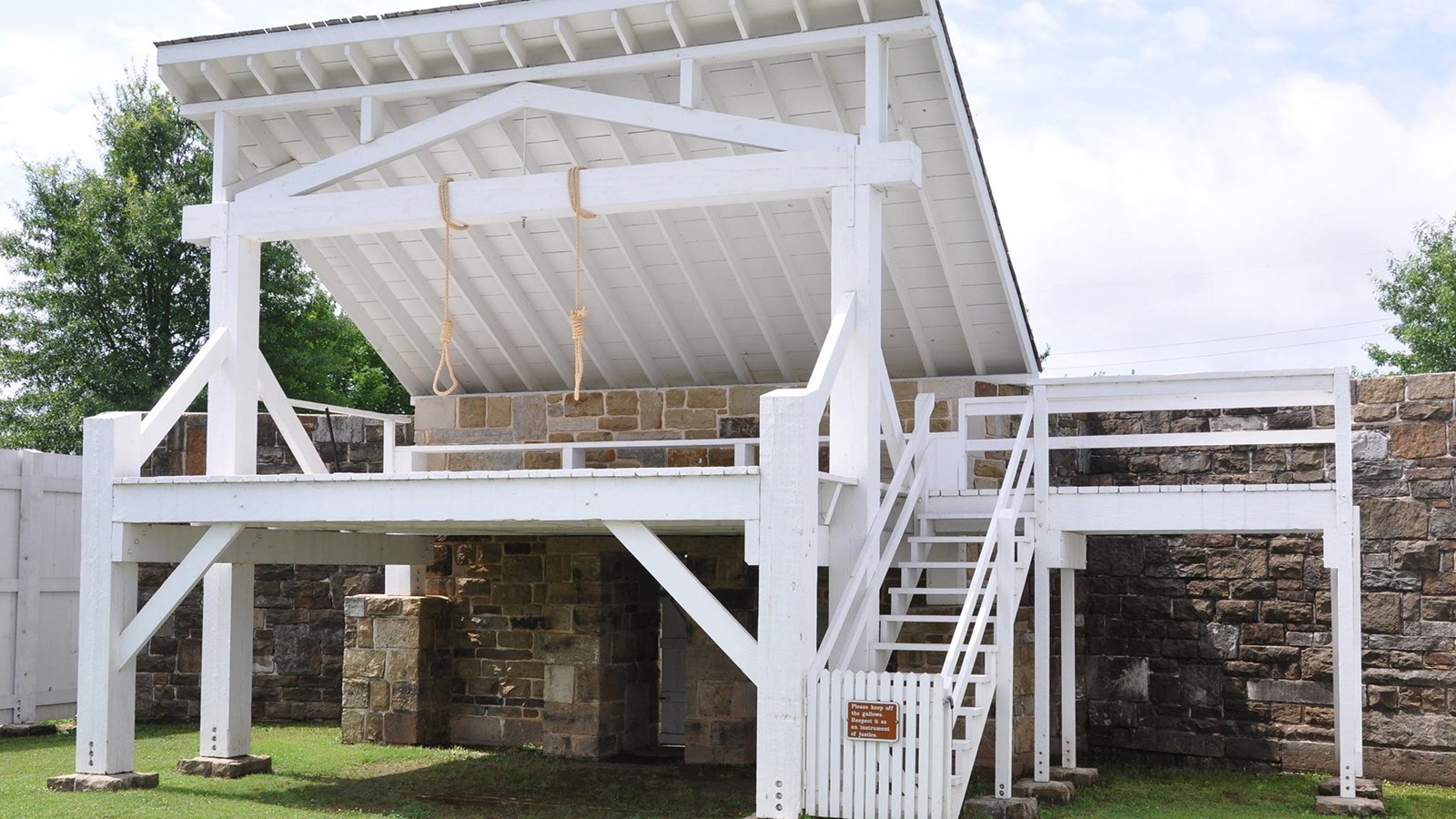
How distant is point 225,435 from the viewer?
10.5m

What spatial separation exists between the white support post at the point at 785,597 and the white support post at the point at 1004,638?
166 centimetres

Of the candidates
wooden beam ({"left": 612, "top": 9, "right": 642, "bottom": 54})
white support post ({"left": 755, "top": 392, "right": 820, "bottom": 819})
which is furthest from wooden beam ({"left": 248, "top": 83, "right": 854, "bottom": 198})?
white support post ({"left": 755, "top": 392, "right": 820, "bottom": 819})

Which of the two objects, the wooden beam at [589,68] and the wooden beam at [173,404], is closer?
the wooden beam at [589,68]

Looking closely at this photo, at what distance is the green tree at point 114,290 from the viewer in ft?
84.1

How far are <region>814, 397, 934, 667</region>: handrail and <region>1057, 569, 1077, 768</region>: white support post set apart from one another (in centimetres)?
177

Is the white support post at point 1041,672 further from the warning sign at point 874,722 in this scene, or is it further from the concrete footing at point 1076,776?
the warning sign at point 874,722

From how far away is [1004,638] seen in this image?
9.20 m

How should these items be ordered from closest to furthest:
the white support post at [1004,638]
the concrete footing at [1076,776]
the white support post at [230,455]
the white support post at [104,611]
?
the white support post at [1004,638], the white support post at [104,611], the white support post at [230,455], the concrete footing at [1076,776]

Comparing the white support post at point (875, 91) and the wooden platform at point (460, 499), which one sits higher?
the white support post at point (875, 91)

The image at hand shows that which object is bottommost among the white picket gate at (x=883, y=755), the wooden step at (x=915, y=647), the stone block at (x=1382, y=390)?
the white picket gate at (x=883, y=755)

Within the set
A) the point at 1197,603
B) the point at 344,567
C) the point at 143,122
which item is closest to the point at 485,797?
the point at 344,567

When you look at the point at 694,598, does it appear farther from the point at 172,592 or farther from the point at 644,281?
the point at 644,281

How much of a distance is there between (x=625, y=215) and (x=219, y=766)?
5.17m

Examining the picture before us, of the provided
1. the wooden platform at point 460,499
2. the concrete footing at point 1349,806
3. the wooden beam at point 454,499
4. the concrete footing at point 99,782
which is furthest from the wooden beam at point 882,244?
the concrete footing at point 99,782
